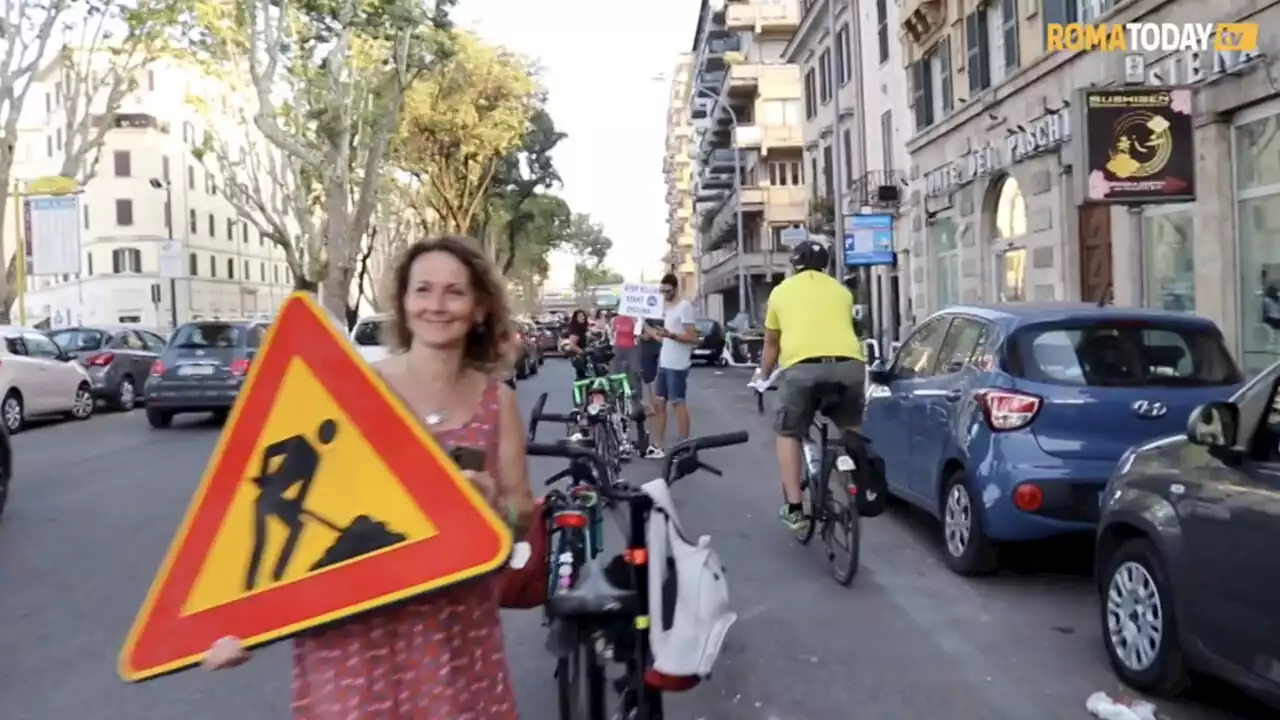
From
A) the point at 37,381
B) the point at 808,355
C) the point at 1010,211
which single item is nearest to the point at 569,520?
the point at 808,355

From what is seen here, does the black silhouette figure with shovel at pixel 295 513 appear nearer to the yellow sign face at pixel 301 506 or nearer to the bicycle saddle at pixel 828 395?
the yellow sign face at pixel 301 506

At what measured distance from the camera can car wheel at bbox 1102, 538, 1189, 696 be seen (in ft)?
16.1

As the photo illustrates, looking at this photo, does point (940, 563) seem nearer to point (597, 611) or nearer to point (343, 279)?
point (597, 611)

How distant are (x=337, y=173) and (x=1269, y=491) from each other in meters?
29.2

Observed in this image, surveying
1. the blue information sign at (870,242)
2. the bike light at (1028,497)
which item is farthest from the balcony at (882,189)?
the bike light at (1028,497)

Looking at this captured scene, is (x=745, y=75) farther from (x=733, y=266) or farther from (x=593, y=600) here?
(x=593, y=600)

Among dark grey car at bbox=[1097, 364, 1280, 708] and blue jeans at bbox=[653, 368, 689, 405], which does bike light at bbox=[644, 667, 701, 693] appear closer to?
dark grey car at bbox=[1097, 364, 1280, 708]

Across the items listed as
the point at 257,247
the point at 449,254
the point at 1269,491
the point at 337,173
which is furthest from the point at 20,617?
the point at 257,247

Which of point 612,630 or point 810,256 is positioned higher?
point 810,256

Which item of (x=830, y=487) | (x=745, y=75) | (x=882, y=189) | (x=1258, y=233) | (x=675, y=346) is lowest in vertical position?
(x=830, y=487)

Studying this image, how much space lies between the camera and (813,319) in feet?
24.7

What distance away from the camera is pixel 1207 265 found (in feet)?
50.9

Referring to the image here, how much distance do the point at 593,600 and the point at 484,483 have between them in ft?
3.25

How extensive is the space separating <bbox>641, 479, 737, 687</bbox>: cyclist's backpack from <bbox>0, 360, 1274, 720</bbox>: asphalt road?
145 cm
